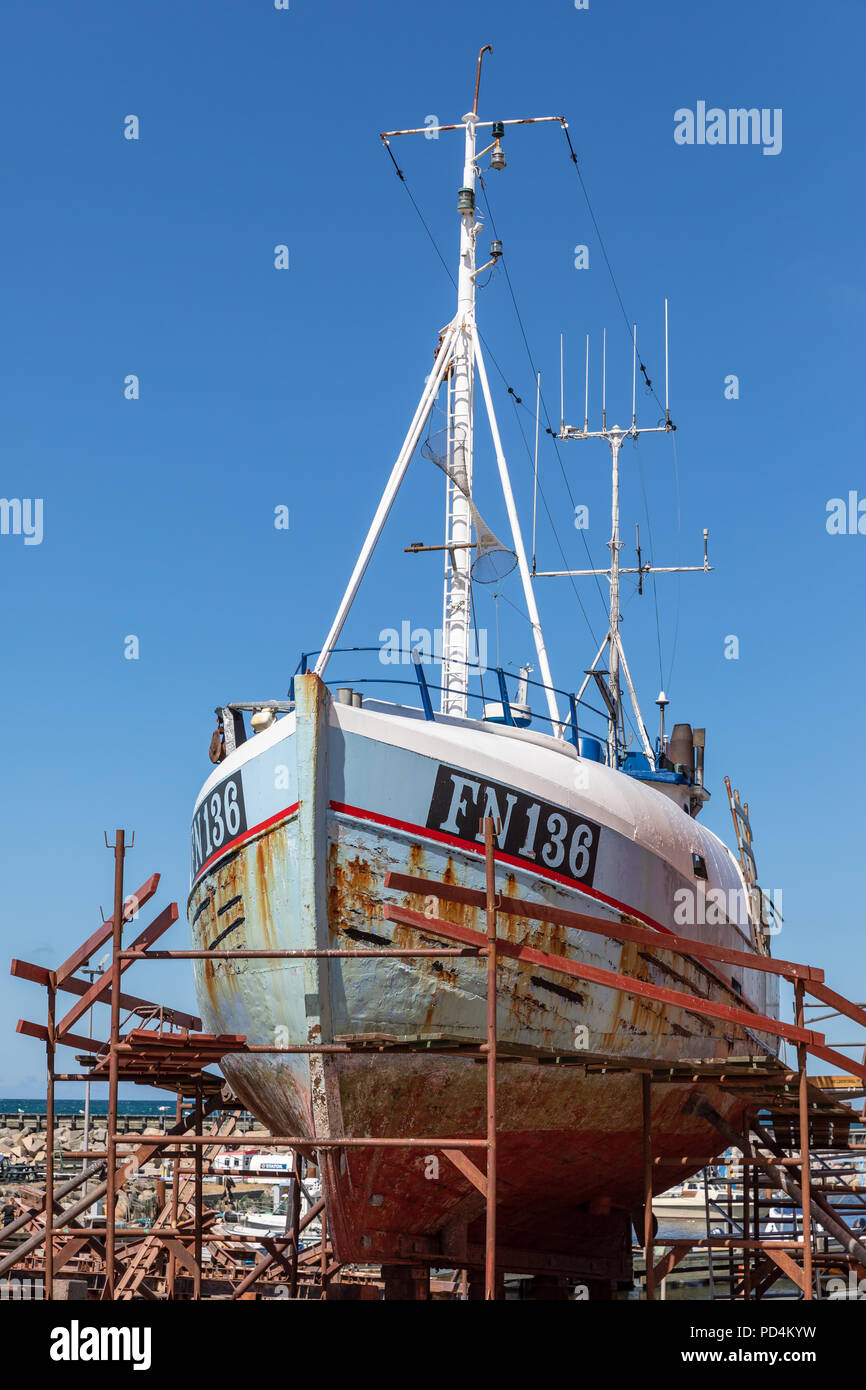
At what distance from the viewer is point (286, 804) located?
1639cm

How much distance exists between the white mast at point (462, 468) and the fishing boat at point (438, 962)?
27.5 inches

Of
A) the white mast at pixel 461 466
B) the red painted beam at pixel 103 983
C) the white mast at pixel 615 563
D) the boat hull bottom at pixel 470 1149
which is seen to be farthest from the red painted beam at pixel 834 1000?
the white mast at pixel 615 563

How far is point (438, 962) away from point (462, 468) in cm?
731

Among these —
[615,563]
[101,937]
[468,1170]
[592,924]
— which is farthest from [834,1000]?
[615,563]

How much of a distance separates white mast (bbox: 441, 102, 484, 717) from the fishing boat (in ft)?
2.29

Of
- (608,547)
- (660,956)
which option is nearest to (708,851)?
(660,956)

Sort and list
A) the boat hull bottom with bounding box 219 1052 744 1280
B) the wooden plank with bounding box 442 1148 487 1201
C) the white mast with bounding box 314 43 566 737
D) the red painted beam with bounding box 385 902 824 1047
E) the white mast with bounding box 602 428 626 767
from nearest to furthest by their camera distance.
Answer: the wooden plank with bounding box 442 1148 487 1201 < the red painted beam with bounding box 385 902 824 1047 < the boat hull bottom with bounding box 219 1052 744 1280 < the white mast with bounding box 314 43 566 737 < the white mast with bounding box 602 428 626 767

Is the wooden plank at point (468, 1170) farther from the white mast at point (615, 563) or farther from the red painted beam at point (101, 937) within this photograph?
the white mast at point (615, 563)

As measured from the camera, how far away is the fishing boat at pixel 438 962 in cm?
1609

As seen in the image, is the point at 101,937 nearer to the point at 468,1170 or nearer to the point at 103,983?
the point at 103,983

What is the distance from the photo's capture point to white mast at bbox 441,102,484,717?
20.0 metres

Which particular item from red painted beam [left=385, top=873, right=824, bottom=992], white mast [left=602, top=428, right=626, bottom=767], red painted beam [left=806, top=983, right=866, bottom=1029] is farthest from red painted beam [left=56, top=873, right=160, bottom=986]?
white mast [left=602, top=428, right=626, bottom=767]

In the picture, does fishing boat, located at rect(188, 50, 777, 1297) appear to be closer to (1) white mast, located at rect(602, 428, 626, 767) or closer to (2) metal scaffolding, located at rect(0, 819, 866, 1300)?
(2) metal scaffolding, located at rect(0, 819, 866, 1300)
